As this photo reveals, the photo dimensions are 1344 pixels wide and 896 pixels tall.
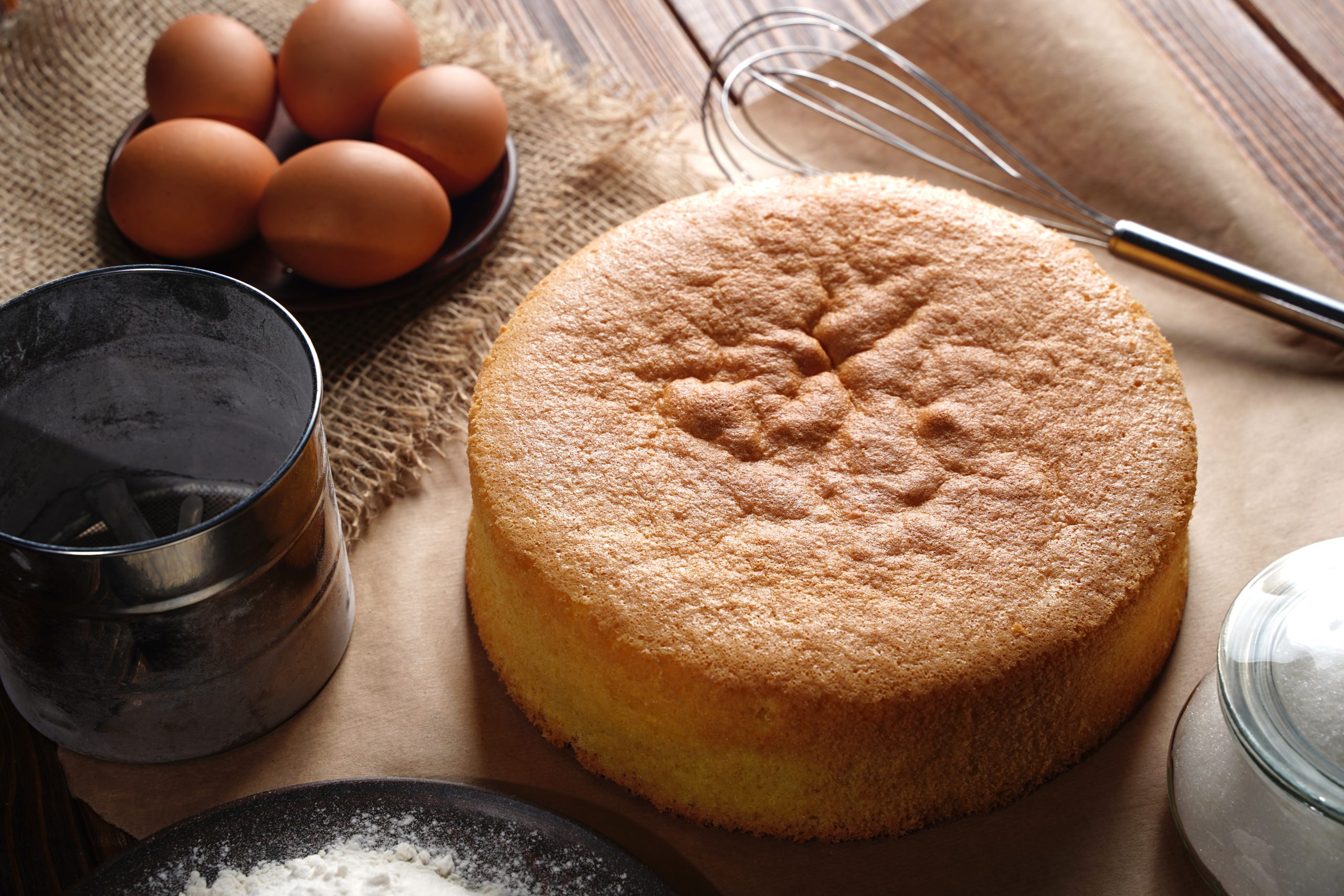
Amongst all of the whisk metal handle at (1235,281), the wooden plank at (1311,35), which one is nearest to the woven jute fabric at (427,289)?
the whisk metal handle at (1235,281)

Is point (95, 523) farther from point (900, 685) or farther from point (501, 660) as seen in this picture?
point (900, 685)

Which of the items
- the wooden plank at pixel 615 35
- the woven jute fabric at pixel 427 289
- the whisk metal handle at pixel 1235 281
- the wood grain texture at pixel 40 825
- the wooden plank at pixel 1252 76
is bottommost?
the wood grain texture at pixel 40 825

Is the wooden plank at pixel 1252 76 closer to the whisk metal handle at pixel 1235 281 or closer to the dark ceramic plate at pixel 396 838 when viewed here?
the whisk metal handle at pixel 1235 281

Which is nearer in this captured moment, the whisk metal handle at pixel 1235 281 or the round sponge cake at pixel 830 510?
the round sponge cake at pixel 830 510

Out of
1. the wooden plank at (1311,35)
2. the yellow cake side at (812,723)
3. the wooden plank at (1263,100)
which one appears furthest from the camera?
the wooden plank at (1311,35)

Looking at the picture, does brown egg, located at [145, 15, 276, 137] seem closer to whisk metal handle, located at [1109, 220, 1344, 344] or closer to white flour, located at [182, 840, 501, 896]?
white flour, located at [182, 840, 501, 896]

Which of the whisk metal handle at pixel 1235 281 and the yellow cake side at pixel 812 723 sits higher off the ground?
the whisk metal handle at pixel 1235 281

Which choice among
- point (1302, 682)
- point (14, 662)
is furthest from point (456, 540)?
point (1302, 682)
